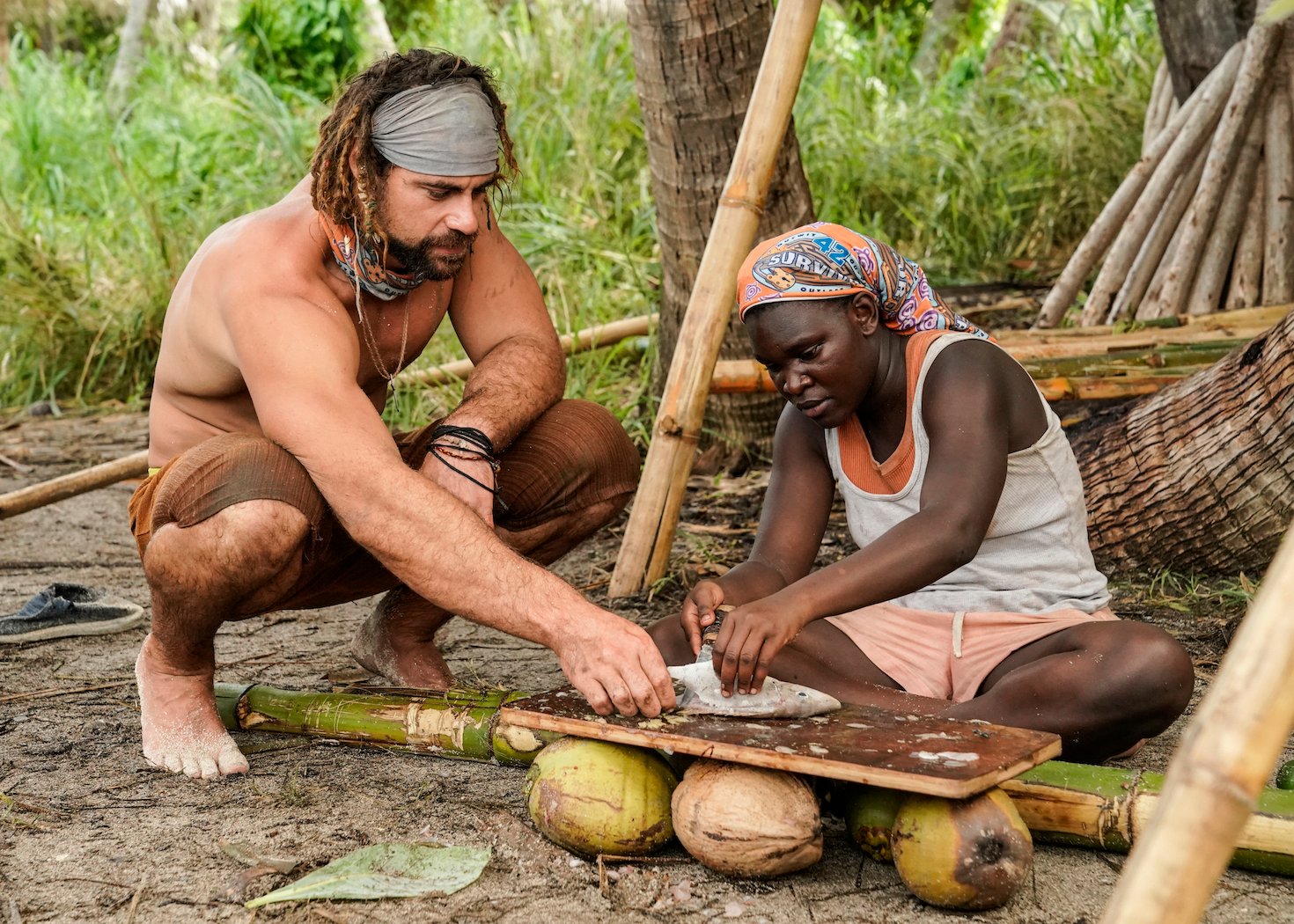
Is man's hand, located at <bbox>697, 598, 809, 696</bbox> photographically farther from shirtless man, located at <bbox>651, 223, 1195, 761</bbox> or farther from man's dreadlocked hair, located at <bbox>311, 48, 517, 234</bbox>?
man's dreadlocked hair, located at <bbox>311, 48, 517, 234</bbox>

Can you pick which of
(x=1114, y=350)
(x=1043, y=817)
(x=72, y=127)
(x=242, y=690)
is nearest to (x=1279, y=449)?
(x=1114, y=350)

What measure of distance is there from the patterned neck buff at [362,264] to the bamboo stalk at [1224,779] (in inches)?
78.5

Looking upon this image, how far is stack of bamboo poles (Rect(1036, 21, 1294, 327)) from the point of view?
4441 mm

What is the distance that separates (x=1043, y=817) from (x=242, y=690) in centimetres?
161

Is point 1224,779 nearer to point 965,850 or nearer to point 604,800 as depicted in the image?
point 965,850

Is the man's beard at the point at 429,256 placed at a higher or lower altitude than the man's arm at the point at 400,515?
higher

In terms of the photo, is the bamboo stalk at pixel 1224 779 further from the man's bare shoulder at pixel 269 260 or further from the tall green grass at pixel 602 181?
the tall green grass at pixel 602 181

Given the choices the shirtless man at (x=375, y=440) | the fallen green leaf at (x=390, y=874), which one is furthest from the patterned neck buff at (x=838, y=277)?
the fallen green leaf at (x=390, y=874)

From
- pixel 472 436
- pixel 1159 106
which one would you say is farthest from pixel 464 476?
pixel 1159 106

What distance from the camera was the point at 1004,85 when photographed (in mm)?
7168

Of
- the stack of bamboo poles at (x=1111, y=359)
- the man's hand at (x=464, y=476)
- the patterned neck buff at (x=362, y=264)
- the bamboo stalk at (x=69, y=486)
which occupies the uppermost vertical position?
the patterned neck buff at (x=362, y=264)

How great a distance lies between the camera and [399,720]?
8.03 feet

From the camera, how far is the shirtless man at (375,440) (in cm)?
230

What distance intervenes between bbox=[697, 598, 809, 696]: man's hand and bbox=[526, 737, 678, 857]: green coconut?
19cm
